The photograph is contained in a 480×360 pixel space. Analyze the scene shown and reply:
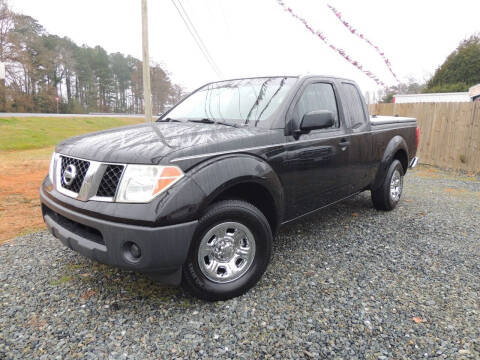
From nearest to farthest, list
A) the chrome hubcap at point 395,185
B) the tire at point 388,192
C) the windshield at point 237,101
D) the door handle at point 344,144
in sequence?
the windshield at point 237,101
the door handle at point 344,144
the tire at point 388,192
the chrome hubcap at point 395,185

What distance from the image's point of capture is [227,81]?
12.6 ft

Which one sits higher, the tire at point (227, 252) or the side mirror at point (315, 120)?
the side mirror at point (315, 120)

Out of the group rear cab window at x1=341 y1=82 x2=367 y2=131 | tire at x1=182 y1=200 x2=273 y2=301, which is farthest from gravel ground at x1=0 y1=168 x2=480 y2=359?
rear cab window at x1=341 y1=82 x2=367 y2=131

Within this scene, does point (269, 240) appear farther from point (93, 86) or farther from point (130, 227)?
point (93, 86)

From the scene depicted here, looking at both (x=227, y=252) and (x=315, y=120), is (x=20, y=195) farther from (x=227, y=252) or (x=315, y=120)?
(x=315, y=120)

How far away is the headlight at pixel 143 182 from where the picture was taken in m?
2.07

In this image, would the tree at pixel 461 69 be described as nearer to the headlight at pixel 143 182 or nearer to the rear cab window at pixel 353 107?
the rear cab window at pixel 353 107

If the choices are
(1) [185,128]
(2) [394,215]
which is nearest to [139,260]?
(1) [185,128]

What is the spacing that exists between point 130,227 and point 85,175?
0.57 meters

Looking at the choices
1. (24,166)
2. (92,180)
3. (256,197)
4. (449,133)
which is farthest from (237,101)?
(449,133)

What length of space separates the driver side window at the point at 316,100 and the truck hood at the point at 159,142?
57 cm

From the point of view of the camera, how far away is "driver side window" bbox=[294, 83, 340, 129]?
3.14 meters

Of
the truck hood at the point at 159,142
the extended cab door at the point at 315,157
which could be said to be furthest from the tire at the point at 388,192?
the truck hood at the point at 159,142

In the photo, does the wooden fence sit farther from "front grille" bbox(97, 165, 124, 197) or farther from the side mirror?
"front grille" bbox(97, 165, 124, 197)
